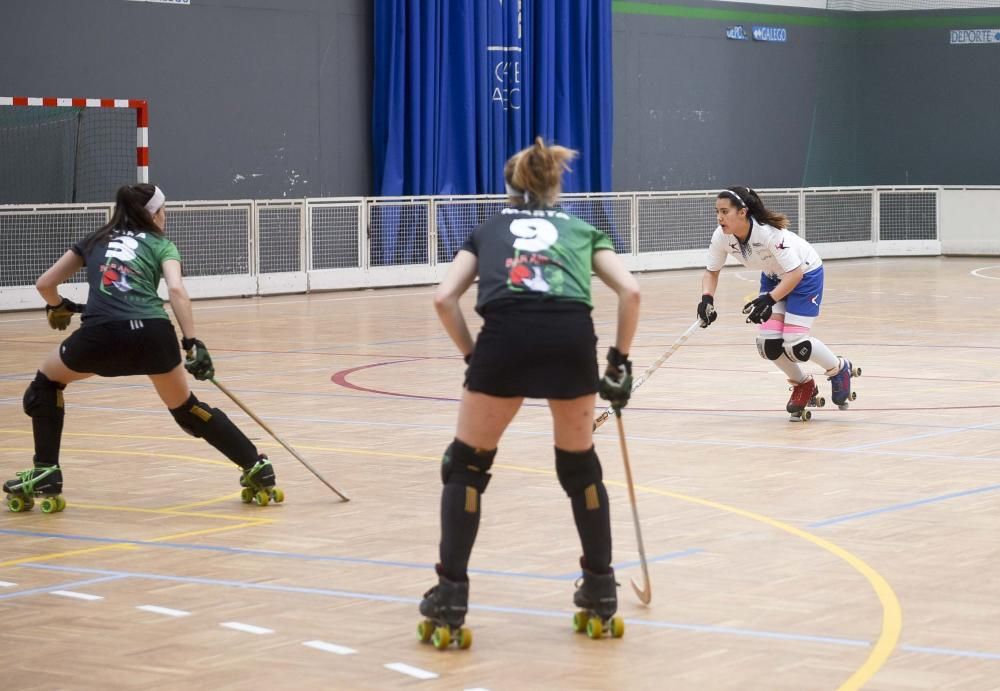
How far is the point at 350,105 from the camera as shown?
958 inches

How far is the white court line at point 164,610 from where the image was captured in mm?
6137

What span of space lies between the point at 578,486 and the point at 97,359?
10.4 ft

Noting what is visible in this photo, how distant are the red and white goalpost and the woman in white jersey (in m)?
10.3

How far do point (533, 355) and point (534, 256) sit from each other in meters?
0.35

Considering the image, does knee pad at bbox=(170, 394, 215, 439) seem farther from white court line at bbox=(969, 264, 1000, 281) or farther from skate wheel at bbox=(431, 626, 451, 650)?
white court line at bbox=(969, 264, 1000, 281)

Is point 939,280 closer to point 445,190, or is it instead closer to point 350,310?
point 445,190

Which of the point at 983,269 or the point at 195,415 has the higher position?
the point at 195,415

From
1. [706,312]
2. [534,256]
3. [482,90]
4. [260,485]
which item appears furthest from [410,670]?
[482,90]

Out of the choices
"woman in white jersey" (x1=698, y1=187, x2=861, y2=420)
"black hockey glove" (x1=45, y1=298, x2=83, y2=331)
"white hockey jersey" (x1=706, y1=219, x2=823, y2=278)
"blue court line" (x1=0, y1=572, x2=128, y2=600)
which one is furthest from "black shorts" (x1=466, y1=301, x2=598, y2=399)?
"white hockey jersey" (x1=706, y1=219, x2=823, y2=278)

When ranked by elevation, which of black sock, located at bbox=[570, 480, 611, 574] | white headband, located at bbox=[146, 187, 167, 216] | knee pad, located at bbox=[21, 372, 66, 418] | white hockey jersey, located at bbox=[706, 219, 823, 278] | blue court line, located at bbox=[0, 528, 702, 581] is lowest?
blue court line, located at bbox=[0, 528, 702, 581]

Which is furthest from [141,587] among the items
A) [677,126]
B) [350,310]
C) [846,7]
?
[846,7]

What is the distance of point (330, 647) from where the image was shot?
5672 mm

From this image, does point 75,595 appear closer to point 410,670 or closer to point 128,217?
point 410,670

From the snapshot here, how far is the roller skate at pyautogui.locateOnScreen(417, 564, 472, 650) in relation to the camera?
5.63 m
